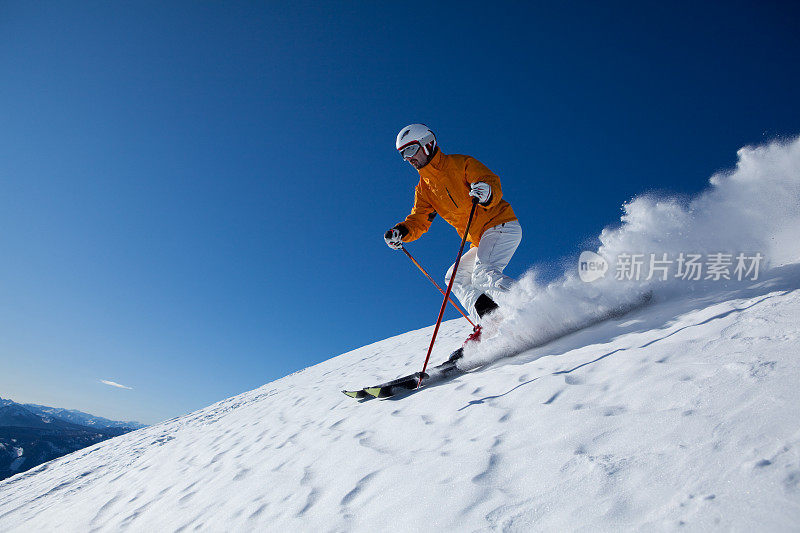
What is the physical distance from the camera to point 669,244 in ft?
15.5

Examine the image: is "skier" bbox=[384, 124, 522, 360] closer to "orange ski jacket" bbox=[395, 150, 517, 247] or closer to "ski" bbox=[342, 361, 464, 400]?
"orange ski jacket" bbox=[395, 150, 517, 247]

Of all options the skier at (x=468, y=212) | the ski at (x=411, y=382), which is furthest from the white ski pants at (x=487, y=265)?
the ski at (x=411, y=382)

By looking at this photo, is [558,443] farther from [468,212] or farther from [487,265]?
[468,212]

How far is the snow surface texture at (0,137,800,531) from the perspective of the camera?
5.30ft

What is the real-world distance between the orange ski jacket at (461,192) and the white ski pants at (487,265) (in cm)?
16

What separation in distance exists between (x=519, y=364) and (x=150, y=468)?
559 cm

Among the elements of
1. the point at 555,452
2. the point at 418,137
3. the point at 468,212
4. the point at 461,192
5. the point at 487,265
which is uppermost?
the point at 418,137

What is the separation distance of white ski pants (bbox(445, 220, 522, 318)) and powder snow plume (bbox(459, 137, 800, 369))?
0.30m

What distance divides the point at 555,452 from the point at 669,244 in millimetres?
3845

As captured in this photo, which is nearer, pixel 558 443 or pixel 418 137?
pixel 558 443

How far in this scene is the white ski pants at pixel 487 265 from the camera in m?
4.70

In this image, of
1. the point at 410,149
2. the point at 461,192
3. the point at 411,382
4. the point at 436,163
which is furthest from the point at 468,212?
the point at 411,382

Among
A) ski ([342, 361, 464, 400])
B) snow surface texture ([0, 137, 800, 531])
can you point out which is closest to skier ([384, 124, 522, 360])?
ski ([342, 361, 464, 400])

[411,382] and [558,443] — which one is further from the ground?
[411,382]
